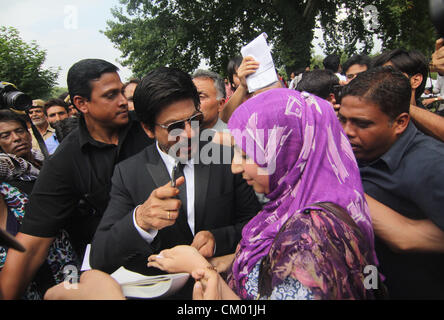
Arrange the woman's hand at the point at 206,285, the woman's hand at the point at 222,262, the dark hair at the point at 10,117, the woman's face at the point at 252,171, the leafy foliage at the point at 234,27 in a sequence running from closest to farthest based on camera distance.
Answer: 1. the woman's hand at the point at 206,285
2. the woman's face at the point at 252,171
3. the woman's hand at the point at 222,262
4. the dark hair at the point at 10,117
5. the leafy foliage at the point at 234,27

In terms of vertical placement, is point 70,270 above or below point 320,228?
below

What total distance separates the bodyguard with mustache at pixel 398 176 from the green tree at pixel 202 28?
13138 millimetres

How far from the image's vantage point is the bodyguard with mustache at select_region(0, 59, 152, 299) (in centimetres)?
178

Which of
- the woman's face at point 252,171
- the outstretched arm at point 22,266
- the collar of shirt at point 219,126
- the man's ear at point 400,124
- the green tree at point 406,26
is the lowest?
the outstretched arm at point 22,266

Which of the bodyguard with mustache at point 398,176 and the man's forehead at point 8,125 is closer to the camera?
the bodyguard with mustache at point 398,176

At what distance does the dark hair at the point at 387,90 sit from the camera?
1642 millimetres

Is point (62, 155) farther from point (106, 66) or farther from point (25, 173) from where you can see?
point (106, 66)

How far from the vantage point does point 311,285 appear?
3.01 ft

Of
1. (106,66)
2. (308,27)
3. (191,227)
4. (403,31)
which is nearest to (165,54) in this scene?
(308,27)

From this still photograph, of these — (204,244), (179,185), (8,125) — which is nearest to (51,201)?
(179,185)

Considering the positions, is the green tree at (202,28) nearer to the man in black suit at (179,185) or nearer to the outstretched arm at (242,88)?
the outstretched arm at (242,88)

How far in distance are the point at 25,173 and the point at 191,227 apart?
156 cm

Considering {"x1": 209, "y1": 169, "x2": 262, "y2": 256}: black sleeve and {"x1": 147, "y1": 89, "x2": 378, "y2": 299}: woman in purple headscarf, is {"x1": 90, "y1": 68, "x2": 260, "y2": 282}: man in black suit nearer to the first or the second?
{"x1": 209, "y1": 169, "x2": 262, "y2": 256}: black sleeve

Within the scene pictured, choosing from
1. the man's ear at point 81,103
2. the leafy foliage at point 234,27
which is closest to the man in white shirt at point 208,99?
the man's ear at point 81,103
